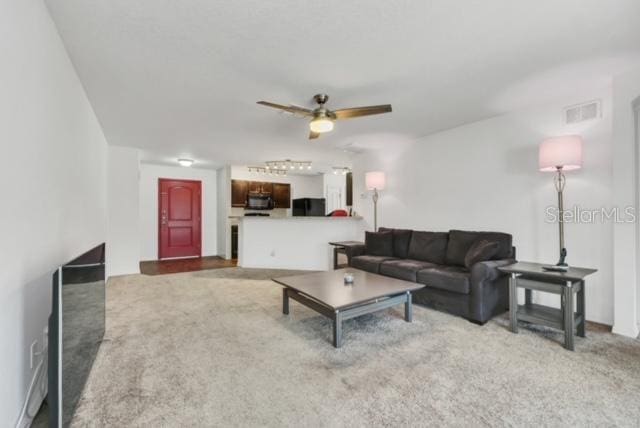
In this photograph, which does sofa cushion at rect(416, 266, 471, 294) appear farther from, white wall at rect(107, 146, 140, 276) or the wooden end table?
white wall at rect(107, 146, 140, 276)

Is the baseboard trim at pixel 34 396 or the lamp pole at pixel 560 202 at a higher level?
the lamp pole at pixel 560 202

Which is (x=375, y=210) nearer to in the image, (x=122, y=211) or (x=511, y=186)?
(x=511, y=186)

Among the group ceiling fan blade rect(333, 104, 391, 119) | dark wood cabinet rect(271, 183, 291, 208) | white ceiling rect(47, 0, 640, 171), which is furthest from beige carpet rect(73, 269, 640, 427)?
dark wood cabinet rect(271, 183, 291, 208)

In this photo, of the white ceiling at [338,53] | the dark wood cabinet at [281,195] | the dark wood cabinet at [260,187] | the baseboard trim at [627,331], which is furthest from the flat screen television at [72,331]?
the dark wood cabinet at [281,195]

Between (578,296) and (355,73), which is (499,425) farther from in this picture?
(355,73)

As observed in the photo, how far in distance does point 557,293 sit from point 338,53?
2682 mm

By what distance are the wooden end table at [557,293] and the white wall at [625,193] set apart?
0.87ft

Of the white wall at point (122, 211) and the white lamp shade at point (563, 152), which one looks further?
the white wall at point (122, 211)

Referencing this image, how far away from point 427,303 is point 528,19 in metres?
2.74

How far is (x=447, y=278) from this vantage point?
3.14 m

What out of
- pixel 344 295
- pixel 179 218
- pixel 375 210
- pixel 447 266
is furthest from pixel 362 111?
pixel 179 218

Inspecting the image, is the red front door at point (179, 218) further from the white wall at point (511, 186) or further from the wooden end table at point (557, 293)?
the wooden end table at point (557, 293)

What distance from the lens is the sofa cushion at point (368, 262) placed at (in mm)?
3967

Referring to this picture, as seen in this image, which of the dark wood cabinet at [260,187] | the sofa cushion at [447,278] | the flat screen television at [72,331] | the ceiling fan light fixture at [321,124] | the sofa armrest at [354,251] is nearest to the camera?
the flat screen television at [72,331]
